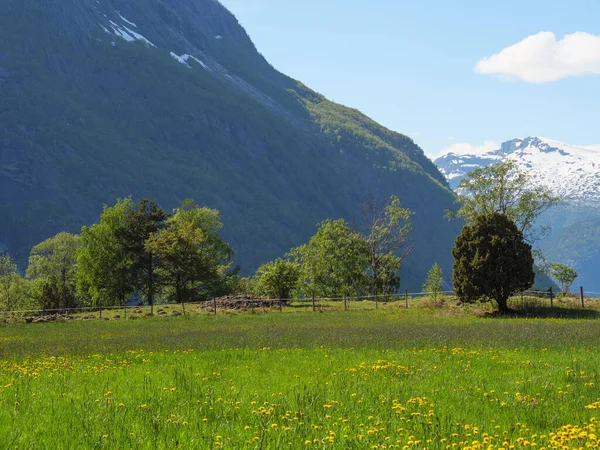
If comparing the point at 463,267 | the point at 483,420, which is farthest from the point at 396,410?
the point at 463,267

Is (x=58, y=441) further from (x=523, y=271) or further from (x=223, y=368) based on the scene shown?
(x=523, y=271)

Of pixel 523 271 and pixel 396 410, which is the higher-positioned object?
pixel 523 271

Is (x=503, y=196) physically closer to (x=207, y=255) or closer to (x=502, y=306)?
(x=502, y=306)

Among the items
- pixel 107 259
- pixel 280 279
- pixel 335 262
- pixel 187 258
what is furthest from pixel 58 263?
pixel 280 279

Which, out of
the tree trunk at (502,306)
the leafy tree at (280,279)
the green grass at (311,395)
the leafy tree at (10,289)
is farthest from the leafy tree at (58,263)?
the green grass at (311,395)

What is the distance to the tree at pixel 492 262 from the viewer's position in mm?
41594

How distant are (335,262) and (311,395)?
74718 millimetres

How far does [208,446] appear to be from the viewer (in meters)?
9.10

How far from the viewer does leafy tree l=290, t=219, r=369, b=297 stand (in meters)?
86.4

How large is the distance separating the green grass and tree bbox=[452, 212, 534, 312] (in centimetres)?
1710

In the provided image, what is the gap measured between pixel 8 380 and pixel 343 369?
9.21m

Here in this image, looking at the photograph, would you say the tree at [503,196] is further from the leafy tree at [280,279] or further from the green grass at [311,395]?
the green grass at [311,395]

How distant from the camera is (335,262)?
87438mm

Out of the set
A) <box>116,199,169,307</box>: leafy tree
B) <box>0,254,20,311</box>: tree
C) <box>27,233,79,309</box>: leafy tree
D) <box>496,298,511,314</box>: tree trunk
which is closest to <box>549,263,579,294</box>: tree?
<box>496,298,511,314</box>: tree trunk
